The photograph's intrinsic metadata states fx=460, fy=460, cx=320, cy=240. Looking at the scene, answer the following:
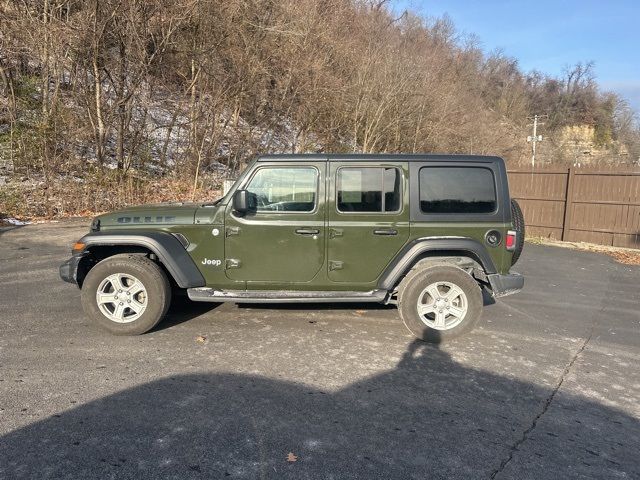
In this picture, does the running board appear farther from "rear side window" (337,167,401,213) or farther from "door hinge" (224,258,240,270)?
"rear side window" (337,167,401,213)

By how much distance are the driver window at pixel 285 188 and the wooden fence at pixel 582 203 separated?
10475mm

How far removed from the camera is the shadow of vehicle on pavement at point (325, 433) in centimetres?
268

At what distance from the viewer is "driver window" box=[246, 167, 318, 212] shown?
4.73m

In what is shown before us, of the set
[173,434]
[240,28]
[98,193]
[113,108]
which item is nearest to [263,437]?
[173,434]

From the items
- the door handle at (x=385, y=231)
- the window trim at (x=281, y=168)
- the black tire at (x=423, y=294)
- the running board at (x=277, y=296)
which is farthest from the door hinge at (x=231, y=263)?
the black tire at (x=423, y=294)

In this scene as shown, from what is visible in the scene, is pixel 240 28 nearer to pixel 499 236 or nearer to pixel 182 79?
pixel 182 79

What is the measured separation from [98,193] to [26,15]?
→ 5018 millimetres

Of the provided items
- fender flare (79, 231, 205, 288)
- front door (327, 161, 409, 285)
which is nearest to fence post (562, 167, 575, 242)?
front door (327, 161, 409, 285)

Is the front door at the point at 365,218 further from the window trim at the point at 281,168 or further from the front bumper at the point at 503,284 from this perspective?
the front bumper at the point at 503,284

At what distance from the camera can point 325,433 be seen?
3.04 meters

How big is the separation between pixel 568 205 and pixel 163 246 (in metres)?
11.8

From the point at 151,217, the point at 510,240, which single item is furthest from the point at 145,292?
the point at 510,240

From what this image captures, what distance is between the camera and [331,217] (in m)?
4.71

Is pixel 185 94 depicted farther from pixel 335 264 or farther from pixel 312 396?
pixel 312 396
